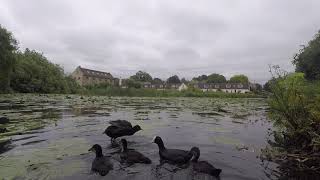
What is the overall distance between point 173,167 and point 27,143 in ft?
16.2

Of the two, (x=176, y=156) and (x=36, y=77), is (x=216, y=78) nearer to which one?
(x=36, y=77)

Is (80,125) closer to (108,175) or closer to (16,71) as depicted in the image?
(108,175)

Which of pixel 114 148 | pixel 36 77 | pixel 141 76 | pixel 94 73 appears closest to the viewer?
pixel 114 148

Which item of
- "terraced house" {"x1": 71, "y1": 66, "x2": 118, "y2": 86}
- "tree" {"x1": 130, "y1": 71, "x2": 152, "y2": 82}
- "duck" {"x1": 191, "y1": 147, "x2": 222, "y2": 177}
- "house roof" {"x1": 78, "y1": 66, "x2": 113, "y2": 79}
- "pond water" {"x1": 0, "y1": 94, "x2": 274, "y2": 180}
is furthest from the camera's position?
"tree" {"x1": 130, "y1": 71, "x2": 152, "y2": 82}

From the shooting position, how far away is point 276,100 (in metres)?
9.59

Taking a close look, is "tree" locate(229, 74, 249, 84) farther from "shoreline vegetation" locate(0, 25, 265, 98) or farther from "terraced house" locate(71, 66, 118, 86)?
"shoreline vegetation" locate(0, 25, 265, 98)

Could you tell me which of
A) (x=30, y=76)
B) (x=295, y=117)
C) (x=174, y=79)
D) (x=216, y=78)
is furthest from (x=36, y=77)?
(x=174, y=79)

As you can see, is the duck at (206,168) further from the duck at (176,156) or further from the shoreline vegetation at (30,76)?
the shoreline vegetation at (30,76)

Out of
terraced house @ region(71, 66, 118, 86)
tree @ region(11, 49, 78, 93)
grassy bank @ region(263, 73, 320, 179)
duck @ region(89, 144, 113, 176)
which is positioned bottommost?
duck @ region(89, 144, 113, 176)

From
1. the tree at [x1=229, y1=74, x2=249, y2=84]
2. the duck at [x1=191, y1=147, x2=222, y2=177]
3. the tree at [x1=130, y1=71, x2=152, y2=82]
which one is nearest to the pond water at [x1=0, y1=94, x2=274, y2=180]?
the duck at [x1=191, y1=147, x2=222, y2=177]

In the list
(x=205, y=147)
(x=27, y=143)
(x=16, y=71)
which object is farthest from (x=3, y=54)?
(x=205, y=147)

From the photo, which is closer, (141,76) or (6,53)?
(6,53)

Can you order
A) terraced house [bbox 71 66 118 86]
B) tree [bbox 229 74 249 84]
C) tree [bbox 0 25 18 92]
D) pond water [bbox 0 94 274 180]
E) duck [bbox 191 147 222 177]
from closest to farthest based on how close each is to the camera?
duck [bbox 191 147 222 177]
pond water [bbox 0 94 274 180]
tree [bbox 0 25 18 92]
terraced house [bbox 71 66 118 86]
tree [bbox 229 74 249 84]

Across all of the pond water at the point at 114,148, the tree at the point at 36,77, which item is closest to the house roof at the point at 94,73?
the tree at the point at 36,77
